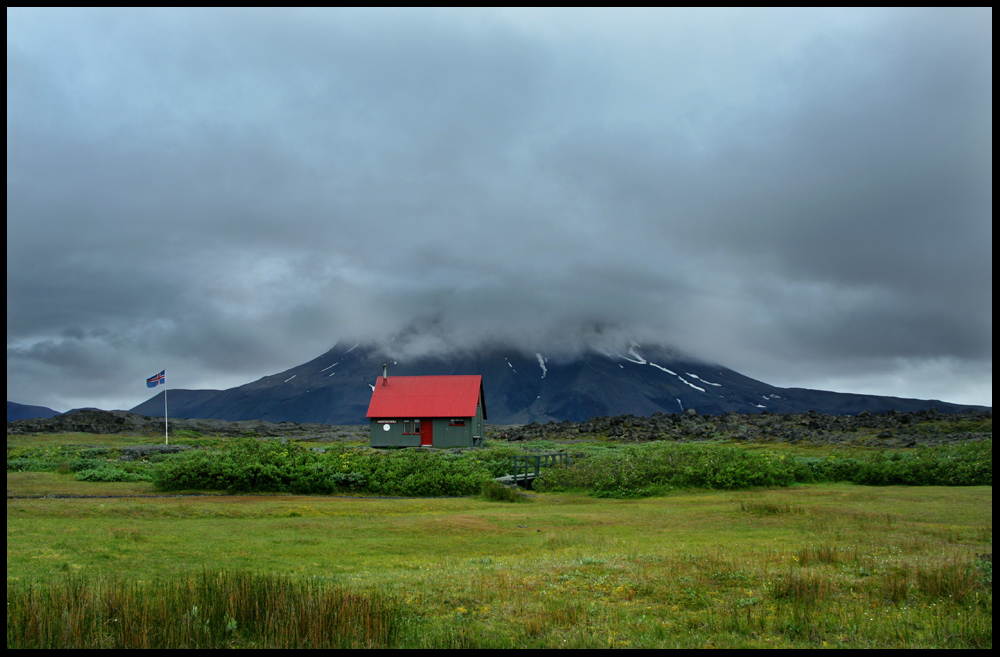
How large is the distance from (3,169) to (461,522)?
821 inches

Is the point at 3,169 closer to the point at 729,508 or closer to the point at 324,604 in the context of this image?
the point at 324,604

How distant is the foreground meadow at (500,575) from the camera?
10.6 metres

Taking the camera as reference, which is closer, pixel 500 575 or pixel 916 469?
pixel 500 575

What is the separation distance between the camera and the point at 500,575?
15133 mm

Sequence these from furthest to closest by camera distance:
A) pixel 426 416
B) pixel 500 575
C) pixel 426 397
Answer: pixel 426 397 < pixel 426 416 < pixel 500 575

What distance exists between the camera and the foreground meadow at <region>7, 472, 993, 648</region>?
34.7 feet

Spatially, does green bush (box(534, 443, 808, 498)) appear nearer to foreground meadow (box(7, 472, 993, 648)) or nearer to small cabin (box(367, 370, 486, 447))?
foreground meadow (box(7, 472, 993, 648))

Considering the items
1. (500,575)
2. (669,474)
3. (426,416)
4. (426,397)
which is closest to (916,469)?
(669,474)

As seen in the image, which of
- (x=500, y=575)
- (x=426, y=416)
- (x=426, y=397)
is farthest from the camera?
(x=426, y=397)

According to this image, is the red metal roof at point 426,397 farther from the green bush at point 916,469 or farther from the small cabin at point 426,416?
the green bush at point 916,469

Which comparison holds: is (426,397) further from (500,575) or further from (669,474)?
(500,575)

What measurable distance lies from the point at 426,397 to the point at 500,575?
61670 millimetres

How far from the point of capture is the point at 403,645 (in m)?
10.2

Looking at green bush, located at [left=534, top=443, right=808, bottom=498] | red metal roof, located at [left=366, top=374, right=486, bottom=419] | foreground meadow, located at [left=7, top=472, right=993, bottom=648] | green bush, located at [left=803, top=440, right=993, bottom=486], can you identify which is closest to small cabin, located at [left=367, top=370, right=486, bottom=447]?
red metal roof, located at [left=366, top=374, right=486, bottom=419]
